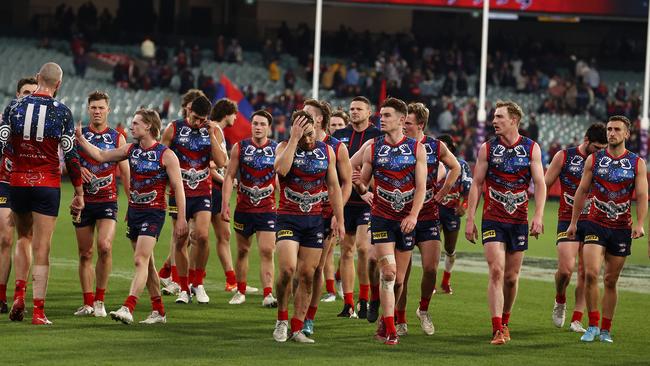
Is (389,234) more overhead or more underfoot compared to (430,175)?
more underfoot

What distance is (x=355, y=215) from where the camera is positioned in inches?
582

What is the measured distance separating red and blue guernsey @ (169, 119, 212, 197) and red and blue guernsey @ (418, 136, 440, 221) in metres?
2.68

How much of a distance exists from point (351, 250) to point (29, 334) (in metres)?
4.20

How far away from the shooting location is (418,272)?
63.9ft

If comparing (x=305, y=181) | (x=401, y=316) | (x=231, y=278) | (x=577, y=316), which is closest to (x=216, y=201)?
(x=231, y=278)

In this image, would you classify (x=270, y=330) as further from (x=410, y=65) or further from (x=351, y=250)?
(x=410, y=65)

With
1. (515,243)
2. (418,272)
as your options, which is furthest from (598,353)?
(418,272)

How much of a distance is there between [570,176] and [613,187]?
111 cm

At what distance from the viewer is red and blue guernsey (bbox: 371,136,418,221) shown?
12562 millimetres

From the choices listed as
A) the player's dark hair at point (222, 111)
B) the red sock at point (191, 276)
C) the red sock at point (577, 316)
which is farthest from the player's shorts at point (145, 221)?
the red sock at point (577, 316)

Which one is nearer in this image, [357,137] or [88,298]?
[88,298]

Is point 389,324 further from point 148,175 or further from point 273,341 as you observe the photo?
point 148,175

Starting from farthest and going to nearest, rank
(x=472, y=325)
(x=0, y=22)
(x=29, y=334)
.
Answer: (x=0, y=22) → (x=472, y=325) → (x=29, y=334)

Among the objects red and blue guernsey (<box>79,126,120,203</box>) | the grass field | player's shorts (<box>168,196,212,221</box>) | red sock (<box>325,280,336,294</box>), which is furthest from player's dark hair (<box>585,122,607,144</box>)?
red and blue guernsey (<box>79,126,120,203</box>)
